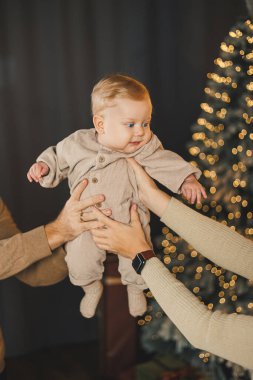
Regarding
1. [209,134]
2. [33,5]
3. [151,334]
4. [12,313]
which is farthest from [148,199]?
[12,313]

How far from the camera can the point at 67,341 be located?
262cm

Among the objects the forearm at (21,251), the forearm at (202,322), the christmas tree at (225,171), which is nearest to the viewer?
the forearm at (202,322)

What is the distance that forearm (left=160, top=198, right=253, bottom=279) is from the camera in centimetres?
118

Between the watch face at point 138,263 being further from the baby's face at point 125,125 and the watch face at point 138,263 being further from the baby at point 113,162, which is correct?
the baby's face at point 125,125

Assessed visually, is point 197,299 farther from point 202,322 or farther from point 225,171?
point 225,171

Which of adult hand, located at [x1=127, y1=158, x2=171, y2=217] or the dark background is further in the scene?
the dark background

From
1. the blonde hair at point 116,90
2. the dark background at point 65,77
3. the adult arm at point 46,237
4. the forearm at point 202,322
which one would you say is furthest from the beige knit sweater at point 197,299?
the dark background at point 65,77

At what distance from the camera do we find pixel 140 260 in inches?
44.4

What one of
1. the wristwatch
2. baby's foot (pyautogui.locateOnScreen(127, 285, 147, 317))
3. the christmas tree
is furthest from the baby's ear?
the christmas tree

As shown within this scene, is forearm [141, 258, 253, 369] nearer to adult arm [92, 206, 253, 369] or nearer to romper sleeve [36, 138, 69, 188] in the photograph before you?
adult arm [92, 206, 253, 369]

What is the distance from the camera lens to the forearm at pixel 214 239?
118cm

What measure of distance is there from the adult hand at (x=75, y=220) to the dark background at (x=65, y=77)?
117 centimetres

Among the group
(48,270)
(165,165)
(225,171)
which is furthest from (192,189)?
(225,171)

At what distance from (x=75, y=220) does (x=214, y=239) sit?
0.37 metres
